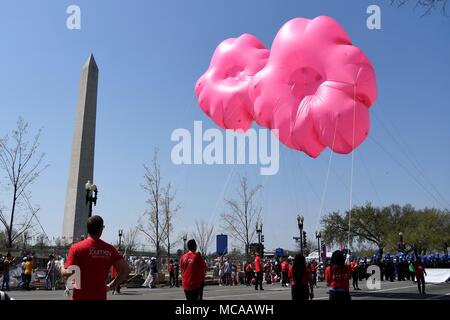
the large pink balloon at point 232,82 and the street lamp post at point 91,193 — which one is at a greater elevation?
the large pink balloon at point 232,82

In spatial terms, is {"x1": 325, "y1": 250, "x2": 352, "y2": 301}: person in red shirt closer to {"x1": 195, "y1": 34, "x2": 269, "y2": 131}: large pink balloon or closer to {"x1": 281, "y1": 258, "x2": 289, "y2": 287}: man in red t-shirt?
{"x1": 195, "y1": 34, "x2": 269, "y2": 131}: large pink balloon

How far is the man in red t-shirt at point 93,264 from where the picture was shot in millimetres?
5082

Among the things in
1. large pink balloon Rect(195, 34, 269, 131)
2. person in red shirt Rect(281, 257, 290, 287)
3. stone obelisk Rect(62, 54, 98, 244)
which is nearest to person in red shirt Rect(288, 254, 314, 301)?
large pink balloon Rect(195, 34, 269, 131)

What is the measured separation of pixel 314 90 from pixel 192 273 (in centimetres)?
735

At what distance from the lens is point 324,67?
14.1m

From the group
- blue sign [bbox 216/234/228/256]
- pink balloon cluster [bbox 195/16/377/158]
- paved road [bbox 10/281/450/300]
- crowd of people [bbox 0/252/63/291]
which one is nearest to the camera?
pink balloon cluster [bbox 195/16/377/158]

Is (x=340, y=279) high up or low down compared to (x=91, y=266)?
down

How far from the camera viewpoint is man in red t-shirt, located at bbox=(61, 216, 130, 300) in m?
5.08

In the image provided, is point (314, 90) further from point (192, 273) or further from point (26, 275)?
point (26, 275)

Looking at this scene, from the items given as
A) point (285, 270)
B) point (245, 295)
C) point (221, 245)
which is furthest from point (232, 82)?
point (221, 245)

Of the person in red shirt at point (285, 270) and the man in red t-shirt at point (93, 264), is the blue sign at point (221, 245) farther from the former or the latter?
the man in red t-shirt at point (93, 264)

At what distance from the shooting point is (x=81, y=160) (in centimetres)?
3369

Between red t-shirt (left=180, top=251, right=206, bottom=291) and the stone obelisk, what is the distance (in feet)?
83.9

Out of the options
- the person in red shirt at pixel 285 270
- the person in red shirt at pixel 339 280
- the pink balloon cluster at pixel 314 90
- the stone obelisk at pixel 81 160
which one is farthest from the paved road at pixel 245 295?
the stone obelisk at pixel 81 160
